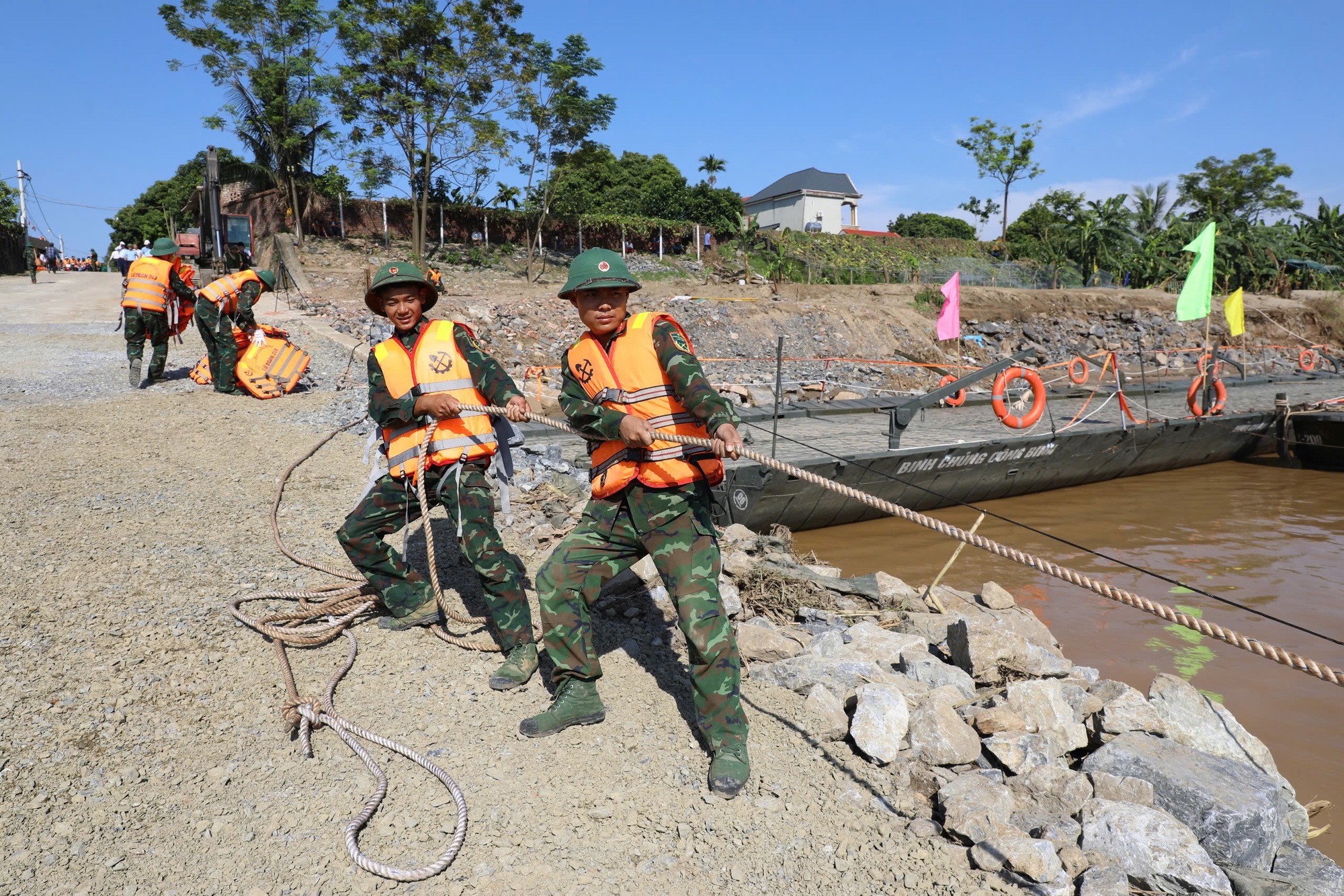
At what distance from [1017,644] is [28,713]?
14.2 feet

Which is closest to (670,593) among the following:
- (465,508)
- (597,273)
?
(465,508)

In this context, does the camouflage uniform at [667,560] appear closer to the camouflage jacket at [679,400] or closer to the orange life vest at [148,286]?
the camouflage jacket at [679,400]

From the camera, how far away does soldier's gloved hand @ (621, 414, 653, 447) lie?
283cm

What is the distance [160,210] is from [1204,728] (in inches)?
2412

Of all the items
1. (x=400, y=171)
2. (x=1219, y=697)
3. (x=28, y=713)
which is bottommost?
(x=1219, y=697)

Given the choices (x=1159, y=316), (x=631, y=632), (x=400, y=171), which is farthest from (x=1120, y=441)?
(x=400, y=171)

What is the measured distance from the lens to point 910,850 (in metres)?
2.56

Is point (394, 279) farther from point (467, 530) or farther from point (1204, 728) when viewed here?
point (1204, 728)

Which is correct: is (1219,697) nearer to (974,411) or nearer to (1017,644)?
(1017,644)

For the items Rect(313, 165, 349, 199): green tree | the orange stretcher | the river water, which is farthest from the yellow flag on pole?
Rect(313, 165, 349, 199): green tree

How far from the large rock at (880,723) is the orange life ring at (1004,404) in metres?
7.66

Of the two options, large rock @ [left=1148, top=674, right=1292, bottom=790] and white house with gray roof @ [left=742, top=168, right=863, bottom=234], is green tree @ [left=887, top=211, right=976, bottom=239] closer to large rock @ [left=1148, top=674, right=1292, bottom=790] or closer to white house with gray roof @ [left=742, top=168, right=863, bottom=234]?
white house with gray roof @ [left=742, top=168, right=863, bottom=234]

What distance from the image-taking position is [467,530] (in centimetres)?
341

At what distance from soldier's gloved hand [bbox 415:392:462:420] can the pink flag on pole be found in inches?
300
